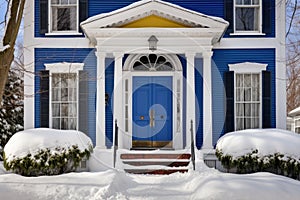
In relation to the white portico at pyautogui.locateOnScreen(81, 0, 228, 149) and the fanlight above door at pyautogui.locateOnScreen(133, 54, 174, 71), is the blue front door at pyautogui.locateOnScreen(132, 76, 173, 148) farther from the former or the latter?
the white portico at pyautogui.locateOnScreen(81, 0, 228, 149)

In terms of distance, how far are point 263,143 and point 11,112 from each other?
11.1 m

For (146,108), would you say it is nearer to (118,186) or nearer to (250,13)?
(250,13)

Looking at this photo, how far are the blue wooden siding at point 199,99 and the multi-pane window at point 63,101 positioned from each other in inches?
137

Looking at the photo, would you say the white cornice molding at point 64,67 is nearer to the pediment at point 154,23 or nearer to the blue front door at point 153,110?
the pediment at point 154,23

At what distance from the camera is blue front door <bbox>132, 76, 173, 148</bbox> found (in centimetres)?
1282

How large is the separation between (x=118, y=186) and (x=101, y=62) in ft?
15.8

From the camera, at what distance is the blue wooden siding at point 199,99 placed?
1264cm

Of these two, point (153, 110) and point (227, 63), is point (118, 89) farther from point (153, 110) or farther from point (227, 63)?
point (227, 63)

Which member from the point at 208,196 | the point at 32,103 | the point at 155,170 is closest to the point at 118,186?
the point at 208,196

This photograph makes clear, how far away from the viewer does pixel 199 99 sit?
12.8 metres

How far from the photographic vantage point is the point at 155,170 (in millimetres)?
11016

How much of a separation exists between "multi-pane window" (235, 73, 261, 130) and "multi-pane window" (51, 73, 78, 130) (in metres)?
4.65

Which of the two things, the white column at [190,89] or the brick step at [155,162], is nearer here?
the brick step at [155,162]

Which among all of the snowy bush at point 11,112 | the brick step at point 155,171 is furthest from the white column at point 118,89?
the snowy bush at point 11,112
